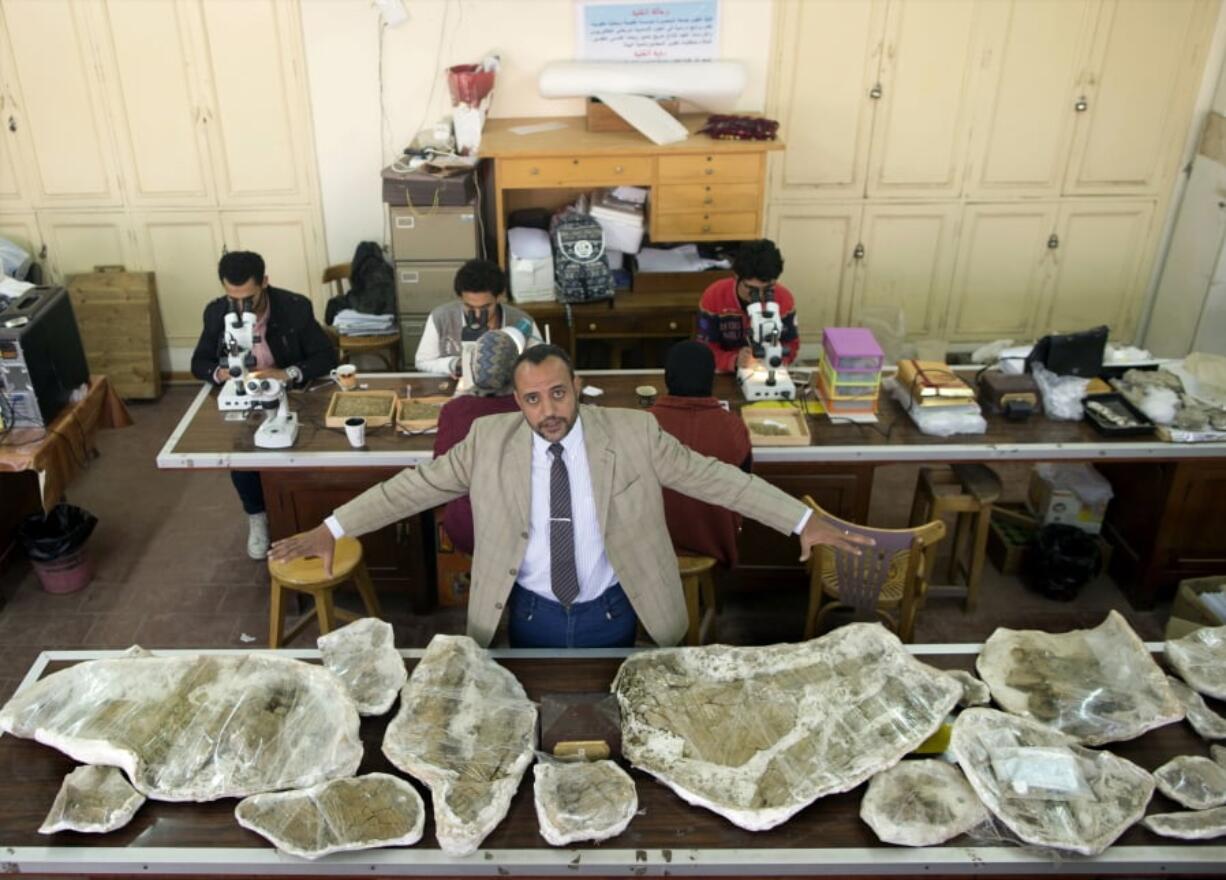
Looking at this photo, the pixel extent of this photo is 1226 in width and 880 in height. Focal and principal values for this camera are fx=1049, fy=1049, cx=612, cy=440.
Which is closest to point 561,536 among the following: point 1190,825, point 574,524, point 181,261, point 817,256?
point 574,524

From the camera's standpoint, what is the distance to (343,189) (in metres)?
6.23

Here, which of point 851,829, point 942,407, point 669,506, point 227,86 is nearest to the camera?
point 851,829

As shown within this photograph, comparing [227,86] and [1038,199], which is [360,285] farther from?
[1038,199]

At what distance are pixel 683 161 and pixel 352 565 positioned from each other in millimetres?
2923

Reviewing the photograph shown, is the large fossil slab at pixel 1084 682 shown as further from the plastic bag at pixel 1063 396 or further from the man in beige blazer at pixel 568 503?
the plastic bag at pixel 1063 396

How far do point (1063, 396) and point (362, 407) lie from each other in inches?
115

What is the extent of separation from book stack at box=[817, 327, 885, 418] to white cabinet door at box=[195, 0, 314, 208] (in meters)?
3.48

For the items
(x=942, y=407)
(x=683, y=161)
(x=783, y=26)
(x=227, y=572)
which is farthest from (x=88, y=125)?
(x=942, y=407)

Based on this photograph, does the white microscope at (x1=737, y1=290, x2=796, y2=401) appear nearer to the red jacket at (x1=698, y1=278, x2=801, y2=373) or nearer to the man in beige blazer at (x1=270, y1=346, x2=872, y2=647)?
the red jacket at (x1=698, y1=278, x2=801, y2=373)

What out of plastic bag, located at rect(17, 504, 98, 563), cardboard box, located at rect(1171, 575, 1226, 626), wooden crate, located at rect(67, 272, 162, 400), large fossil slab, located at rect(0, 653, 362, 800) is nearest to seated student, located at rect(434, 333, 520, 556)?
large fossil slab, located at rect(0, 653, 362, 800)

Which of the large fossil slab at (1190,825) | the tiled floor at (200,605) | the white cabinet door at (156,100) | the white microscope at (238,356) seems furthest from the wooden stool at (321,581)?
the white cabinet door at (156,100)

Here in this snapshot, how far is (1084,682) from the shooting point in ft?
8.87

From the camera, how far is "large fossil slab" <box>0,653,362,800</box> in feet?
7.93

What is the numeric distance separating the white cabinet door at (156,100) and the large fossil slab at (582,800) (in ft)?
16.2
